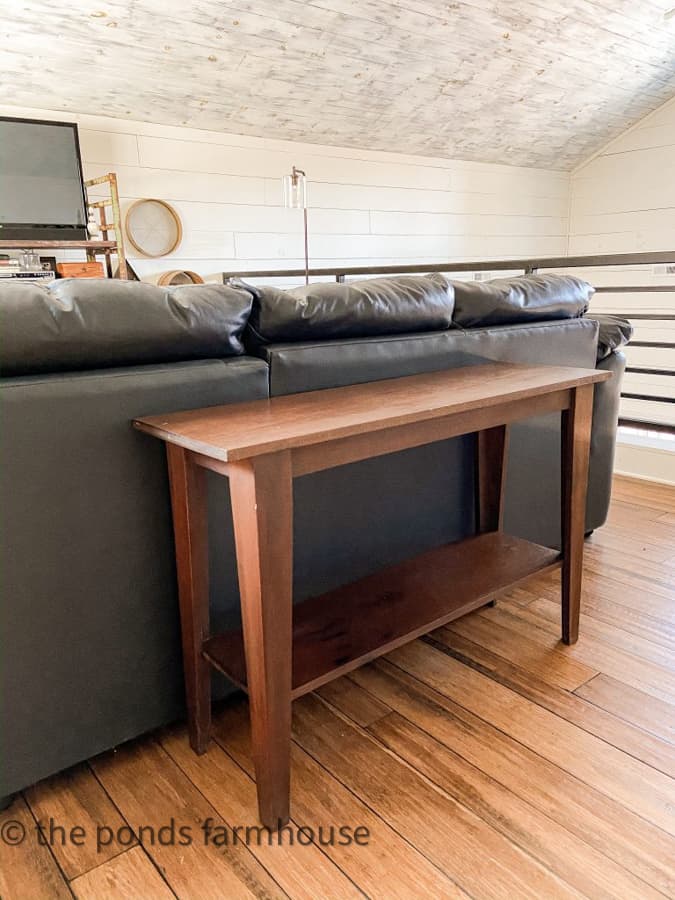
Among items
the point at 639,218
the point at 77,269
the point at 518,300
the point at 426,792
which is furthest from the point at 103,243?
the point at 639,218

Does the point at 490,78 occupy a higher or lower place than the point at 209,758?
higher

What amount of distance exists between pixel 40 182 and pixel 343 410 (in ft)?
11.9

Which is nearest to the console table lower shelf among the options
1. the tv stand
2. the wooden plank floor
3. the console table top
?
the wooden plank floor

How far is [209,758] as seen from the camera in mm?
1309

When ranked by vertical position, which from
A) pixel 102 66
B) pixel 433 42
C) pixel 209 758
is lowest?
pixel 209 758

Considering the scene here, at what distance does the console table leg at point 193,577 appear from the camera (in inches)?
45.8

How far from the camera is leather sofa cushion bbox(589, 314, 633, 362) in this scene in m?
2.14

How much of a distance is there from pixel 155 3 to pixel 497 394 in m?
3.22

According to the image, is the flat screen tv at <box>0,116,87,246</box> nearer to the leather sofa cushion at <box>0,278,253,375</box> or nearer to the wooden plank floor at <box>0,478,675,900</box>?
the leather sofa cushion at <box>0,278,253,375</box>

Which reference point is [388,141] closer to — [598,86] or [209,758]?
[598,86]

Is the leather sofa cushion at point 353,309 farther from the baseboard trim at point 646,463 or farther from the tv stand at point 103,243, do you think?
Answer: the tv stand at point 103,243

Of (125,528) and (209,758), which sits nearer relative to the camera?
(125,528)

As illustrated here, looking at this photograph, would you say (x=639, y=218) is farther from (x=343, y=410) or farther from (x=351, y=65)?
(x=343, y=410)

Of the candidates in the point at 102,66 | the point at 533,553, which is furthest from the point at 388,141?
the point at 533,553
